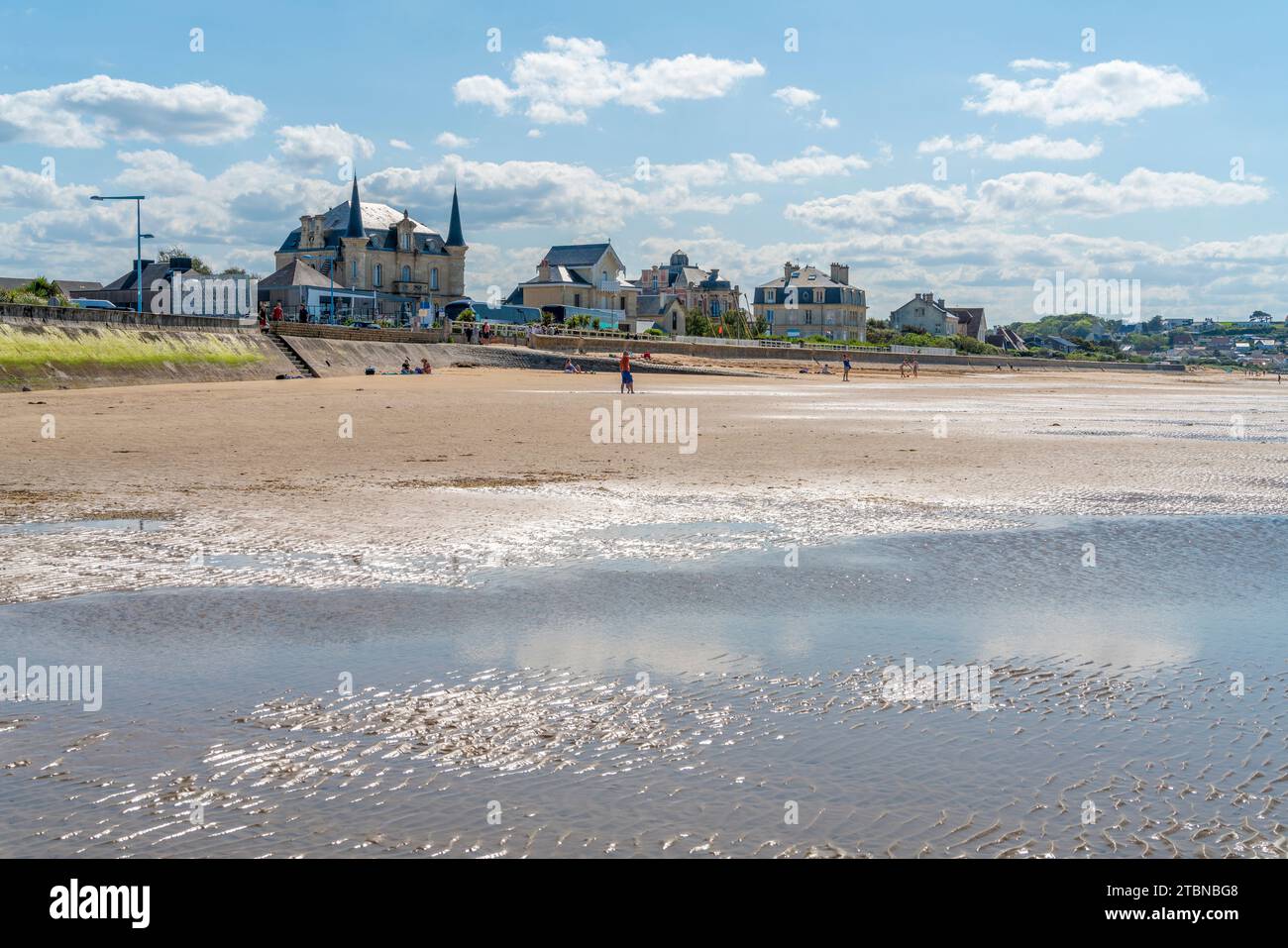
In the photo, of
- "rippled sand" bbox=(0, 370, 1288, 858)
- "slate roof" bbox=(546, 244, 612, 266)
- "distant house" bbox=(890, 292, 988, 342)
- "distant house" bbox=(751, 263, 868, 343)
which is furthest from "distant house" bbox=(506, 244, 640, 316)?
"rippled sand" bbox=(0, 370, 1288, 858)

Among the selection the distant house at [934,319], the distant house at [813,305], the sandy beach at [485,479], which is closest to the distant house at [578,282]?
the distant house at [813,305]

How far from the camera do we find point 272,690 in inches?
299

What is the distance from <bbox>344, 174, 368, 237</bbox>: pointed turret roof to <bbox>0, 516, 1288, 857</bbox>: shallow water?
109 metres

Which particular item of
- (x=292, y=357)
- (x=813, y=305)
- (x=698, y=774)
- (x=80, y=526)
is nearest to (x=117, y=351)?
(x=292, y=357)

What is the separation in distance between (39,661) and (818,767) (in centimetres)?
528

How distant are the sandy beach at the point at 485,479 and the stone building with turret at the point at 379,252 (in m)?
81.6

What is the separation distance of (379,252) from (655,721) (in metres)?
114

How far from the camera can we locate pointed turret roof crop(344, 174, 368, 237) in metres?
114

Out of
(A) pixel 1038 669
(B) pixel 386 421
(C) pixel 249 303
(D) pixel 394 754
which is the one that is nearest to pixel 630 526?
(A) pixel 1038 669

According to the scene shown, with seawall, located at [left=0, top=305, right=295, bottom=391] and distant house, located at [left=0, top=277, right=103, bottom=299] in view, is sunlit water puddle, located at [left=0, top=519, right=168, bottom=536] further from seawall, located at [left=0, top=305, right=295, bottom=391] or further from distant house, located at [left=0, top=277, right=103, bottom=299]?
distant house, located at [left=0, top=277, right=103, bottom=299]

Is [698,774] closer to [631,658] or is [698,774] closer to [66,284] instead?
[631,658]

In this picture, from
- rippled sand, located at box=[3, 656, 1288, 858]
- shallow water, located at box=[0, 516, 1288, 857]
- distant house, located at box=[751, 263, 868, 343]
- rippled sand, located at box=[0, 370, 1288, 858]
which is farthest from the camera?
distant house, located at box=[751, 263, 868, 343]

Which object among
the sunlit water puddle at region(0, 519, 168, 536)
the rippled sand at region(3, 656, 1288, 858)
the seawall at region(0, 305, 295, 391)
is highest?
the seawall at region(0, 305, 295, 391)
